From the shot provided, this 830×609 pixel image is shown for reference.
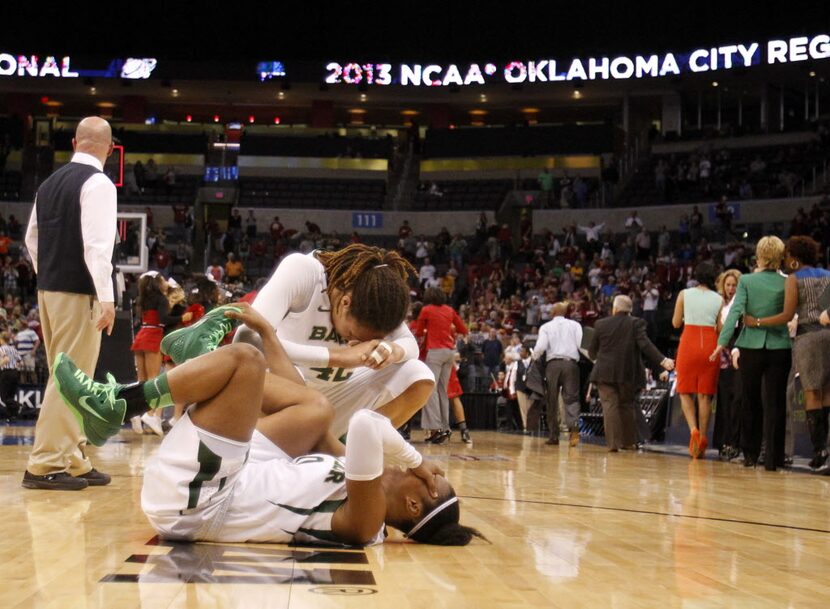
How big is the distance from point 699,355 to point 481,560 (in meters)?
7.24

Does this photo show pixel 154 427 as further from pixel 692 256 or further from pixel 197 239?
pixel 197 239

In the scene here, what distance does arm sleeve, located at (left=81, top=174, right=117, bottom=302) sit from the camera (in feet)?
17.7

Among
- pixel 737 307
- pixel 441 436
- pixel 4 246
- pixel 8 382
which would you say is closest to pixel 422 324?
pixel 441 436

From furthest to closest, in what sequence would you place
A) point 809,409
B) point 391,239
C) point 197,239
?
point 391,239 → point 197,239 → point 809,409

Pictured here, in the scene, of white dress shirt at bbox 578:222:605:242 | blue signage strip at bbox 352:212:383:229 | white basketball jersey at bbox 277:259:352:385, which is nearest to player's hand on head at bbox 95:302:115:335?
white basketball jersey at bbox 277:259:352:385

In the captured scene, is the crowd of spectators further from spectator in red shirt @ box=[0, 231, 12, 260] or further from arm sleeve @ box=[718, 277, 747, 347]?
arm sleeve @ box=[718, 277, 747, 347]

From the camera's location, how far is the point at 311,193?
34469mm

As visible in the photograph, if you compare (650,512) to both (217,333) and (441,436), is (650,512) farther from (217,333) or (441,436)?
(441,436)

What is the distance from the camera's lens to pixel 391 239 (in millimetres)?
32875

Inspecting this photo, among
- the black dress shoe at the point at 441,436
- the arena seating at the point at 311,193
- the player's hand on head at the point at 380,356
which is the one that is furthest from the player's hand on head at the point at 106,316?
the arena seating at the point at 311,193

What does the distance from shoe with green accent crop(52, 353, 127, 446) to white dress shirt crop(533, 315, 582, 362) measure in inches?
375

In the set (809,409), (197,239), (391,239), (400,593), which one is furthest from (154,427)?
(391,239)

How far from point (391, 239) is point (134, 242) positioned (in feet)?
44.6

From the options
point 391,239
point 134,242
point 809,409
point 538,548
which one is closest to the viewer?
point 538,548
